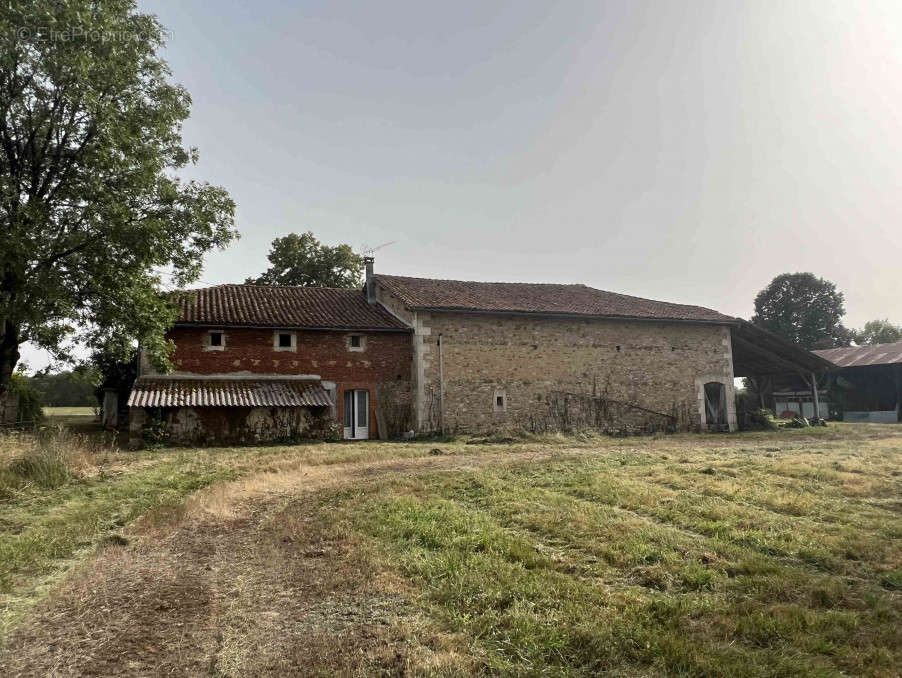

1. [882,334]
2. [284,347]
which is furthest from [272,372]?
[882,334]

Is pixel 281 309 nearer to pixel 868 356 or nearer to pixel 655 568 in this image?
pixel 655 568

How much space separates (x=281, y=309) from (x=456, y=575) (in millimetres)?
17369

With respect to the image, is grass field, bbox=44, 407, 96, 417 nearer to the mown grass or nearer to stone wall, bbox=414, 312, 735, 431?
stone wall, bbox=414, 312, 735, 431

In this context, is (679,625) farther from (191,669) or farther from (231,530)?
(231,530)

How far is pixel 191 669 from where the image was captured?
338 cm

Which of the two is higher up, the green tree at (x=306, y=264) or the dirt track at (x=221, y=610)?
the green tree at (x=306, y=264)

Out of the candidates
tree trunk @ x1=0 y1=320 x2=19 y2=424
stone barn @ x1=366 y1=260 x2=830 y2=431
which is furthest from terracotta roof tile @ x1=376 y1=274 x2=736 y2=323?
tree trunk @ x1=0 y1=320 x2=19 y2=424

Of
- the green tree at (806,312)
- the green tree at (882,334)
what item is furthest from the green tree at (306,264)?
the green tree at (882,334)

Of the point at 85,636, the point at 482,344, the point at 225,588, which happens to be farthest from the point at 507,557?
the point at 482,344

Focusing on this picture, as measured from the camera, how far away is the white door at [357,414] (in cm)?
2006

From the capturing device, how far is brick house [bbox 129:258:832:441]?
1842 cm

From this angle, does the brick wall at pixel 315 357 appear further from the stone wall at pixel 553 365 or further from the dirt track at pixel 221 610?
the dirt track at pixel 221 610

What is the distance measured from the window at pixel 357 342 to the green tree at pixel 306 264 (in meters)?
13.8

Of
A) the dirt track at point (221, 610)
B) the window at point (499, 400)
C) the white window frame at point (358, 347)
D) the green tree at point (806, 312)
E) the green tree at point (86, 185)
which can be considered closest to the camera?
the dirt track at point (221, 610)
